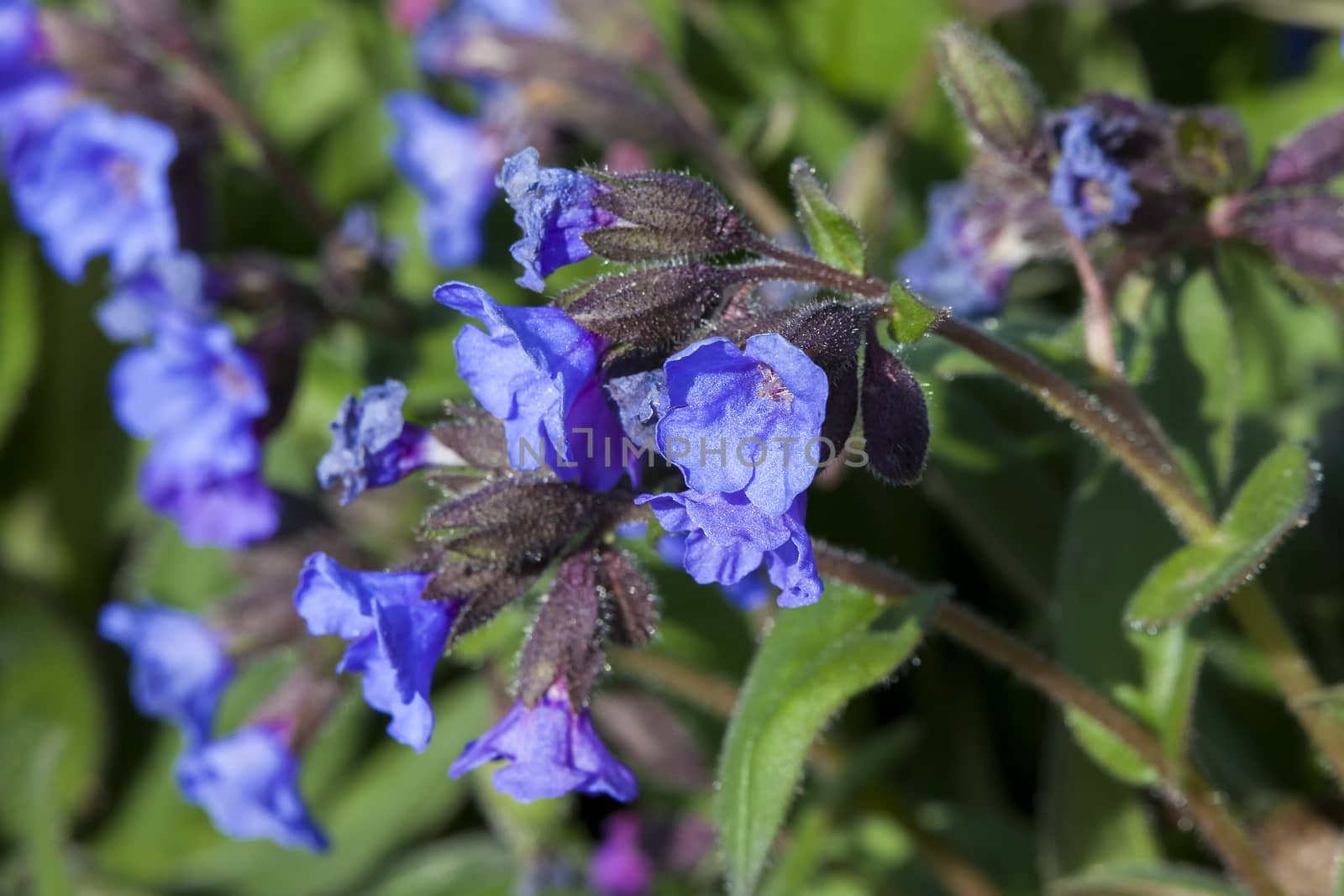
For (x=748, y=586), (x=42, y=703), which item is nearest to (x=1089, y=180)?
(x=748, y=586)

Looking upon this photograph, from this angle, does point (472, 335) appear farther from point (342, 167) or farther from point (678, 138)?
point (342, 167)

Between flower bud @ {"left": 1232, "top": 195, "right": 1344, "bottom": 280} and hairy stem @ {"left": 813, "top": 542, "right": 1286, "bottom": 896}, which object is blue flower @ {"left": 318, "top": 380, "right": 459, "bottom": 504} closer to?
hairy stem @ {"left": 813, "top": 542, "right": 1286, "bottom": 896}

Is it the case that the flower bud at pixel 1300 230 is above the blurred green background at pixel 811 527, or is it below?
above

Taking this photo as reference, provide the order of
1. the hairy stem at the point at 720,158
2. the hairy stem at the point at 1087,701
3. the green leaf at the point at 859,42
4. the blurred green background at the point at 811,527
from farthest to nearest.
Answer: the green leaf at the point at 859,42 < the hairy stem at the point at 720,158 < the blurred green background at the point at 811,527 < the hairy stem at the point at 1087,701


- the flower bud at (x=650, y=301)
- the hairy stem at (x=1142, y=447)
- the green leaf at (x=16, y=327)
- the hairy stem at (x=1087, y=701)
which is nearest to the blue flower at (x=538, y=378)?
the flower bud at (x=650, y=301)

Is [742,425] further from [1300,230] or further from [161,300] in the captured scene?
[161,300]

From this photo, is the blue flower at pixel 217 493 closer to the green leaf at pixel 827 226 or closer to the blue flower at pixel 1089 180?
the green leaf at pixel 827 226

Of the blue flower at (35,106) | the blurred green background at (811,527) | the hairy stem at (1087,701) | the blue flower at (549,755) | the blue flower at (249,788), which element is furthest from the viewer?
the blue flower at (35,106)
